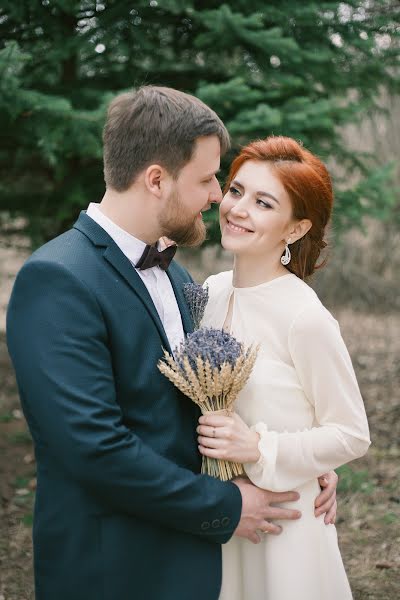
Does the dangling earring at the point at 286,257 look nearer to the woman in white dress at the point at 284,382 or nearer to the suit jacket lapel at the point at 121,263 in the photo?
the woman in white dress at the point at 284,382

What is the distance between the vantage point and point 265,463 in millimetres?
2123

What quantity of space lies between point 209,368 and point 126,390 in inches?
10.0

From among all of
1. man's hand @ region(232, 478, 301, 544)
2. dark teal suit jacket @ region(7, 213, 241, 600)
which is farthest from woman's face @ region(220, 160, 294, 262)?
man's hand @ region(232, 478, 301, 544)

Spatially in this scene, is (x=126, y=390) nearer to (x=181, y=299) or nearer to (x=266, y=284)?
(x=181, y=299)

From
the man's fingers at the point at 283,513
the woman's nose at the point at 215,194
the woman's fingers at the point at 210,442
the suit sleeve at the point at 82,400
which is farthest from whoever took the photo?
the woman's nose at the point at 215,194

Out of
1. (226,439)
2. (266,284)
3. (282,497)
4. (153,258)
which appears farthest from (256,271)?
(282,497)

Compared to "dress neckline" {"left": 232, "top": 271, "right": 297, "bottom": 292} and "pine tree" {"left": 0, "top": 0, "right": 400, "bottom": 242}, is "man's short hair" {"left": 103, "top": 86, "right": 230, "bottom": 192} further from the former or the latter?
"pine tree" {"left": 0, "top": 0, "right": 400, "bottom": 242}

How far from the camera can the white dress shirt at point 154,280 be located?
2.13 m

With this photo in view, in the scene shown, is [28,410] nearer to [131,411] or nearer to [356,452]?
[131,411]

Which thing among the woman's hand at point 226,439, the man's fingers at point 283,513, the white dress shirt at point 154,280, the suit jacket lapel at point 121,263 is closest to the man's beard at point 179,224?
the white dress shirt at point 154,280

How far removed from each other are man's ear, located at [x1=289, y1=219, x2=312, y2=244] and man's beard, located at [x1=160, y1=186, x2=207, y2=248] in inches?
12.9

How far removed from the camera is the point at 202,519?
6.37 feet

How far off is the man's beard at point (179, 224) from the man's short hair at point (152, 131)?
10 cm

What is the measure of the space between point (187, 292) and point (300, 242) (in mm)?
465
